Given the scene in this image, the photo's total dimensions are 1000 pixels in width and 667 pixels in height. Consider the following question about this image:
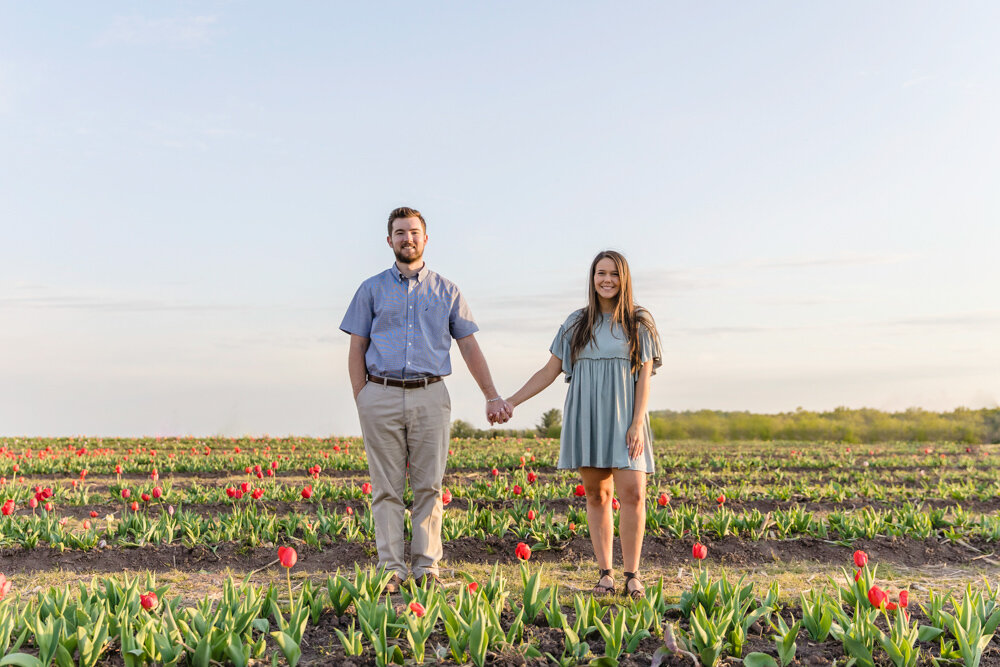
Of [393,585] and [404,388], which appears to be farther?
[404,388]

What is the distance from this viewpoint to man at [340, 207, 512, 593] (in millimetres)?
5254

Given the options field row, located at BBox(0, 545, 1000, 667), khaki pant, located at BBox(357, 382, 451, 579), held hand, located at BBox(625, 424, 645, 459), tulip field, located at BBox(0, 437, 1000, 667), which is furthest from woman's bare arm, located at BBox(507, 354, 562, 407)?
field row, located at BBox(0, 545, 1000, 667)

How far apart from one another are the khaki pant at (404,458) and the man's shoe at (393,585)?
0.05 m

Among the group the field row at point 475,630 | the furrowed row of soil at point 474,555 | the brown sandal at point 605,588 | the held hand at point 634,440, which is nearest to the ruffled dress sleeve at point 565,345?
the held hand at point 634,440

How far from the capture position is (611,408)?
4.96 metres

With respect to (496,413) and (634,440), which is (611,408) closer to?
(634,440)

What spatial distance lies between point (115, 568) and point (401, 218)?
410 cm

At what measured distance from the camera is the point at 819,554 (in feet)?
24.3

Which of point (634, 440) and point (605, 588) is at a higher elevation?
point (634, 440)

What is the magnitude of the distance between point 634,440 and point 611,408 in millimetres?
254

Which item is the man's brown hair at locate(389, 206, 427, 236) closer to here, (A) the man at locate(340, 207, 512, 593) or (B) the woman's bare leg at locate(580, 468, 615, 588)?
(A) the man at locate(340, 207, 512, 593)

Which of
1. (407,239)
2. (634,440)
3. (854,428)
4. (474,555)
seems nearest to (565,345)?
(634,440)

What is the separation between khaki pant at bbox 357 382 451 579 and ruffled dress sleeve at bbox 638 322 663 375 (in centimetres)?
138

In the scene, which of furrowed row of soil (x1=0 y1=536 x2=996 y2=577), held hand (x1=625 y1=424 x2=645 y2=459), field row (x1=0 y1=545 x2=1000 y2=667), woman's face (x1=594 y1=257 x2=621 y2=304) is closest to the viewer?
field row (x1=0 y1=545 x2=1000 y2=667)
